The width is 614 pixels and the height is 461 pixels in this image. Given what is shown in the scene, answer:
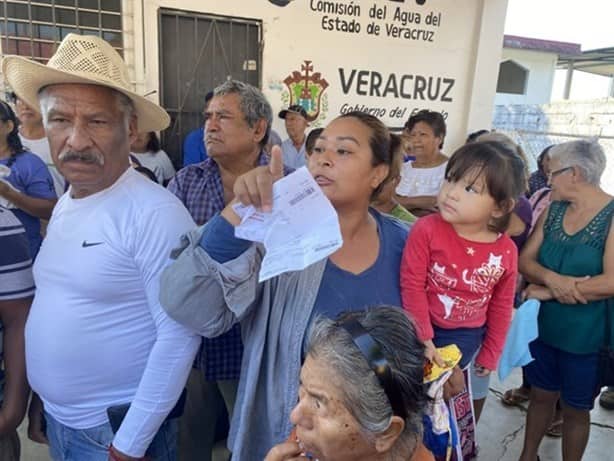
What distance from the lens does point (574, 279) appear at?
6.99 ft

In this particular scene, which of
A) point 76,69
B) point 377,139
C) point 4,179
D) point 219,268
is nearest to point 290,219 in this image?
point 219,268

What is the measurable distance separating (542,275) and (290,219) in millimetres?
1724

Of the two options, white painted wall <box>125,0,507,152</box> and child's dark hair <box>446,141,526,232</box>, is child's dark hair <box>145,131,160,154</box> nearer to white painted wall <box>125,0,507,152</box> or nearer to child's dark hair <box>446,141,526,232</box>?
white painted wall <box>125,0,507,152</box>

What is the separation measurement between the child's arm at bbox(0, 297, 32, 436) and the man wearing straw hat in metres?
0.05

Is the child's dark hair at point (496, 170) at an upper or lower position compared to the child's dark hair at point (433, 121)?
lower

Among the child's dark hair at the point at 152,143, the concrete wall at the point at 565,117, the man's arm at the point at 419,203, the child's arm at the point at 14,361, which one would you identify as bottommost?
the child's arm at the point at 14,361

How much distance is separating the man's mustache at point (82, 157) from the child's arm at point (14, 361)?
495 millimetres

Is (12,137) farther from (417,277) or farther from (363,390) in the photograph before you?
(363,390)

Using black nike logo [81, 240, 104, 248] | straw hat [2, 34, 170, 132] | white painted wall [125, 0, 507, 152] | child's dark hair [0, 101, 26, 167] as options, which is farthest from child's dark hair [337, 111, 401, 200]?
white painted wall [125, 0, 507, 152]

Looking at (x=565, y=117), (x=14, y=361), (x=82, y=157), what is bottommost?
(x=14, y=361)

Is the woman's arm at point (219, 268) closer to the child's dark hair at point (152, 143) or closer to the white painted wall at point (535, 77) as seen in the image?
the child's dark hair at point (152, 143)

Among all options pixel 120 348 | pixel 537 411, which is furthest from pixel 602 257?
pixel 120 348

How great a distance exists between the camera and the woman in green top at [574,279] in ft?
6.91

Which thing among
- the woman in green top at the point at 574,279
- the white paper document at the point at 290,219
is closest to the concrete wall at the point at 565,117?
the woman in green top at the point at 574,279
